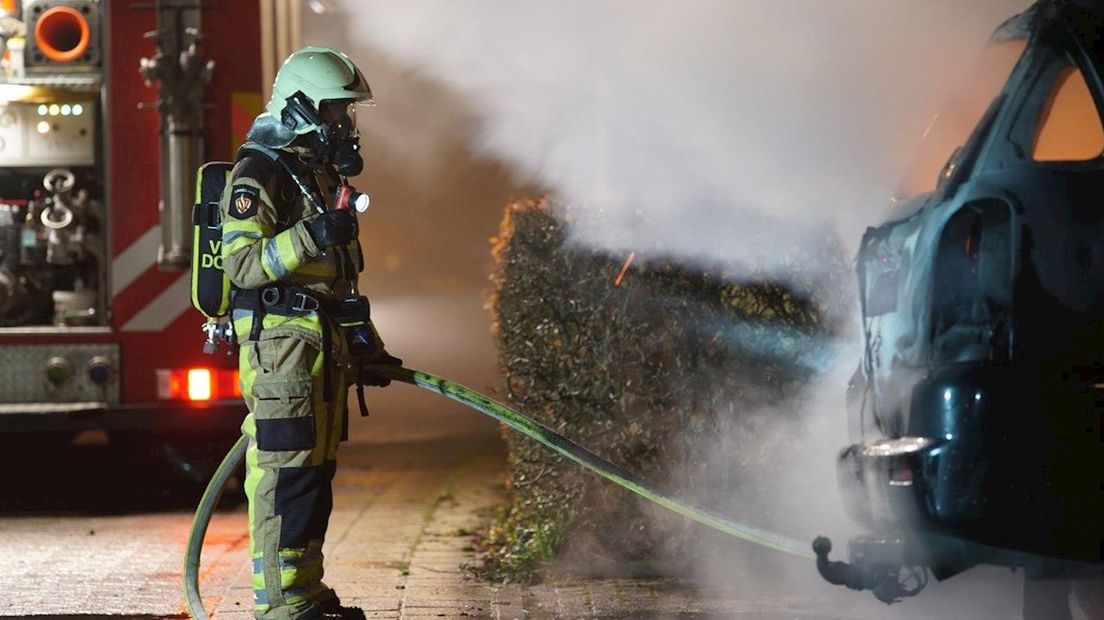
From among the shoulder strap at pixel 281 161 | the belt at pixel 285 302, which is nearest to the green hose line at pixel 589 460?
the belt at pixel 285 302

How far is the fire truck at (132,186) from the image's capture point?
7.88 metres

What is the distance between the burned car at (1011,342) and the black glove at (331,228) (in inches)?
68.8

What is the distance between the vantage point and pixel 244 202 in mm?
4906

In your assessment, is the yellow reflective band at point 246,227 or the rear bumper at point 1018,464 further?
the yellow reflective band at point 246,227

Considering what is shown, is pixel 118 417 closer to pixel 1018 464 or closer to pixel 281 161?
pixel 281 161

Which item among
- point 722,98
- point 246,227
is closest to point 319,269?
point 246,227

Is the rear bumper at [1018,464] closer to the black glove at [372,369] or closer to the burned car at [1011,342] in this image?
the burned car at [1011,342]

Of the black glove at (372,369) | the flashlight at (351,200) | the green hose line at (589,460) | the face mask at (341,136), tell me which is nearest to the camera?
the flashlight at (351,200)

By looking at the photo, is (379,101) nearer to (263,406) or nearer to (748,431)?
(748,431)

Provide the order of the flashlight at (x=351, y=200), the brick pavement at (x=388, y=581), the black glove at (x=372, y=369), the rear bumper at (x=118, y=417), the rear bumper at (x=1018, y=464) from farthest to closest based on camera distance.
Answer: the rear bumper at (x=118, y=417) → the brick pavement at (x=388, y=581) → the black glove at (x=372, y=369) → the flashlight at (x=351, y=200) → the rear bumper at (x=1018, y=464)

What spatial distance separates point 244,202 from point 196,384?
337cm

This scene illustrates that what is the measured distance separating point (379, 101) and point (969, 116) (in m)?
4.49

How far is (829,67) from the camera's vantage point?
6340 millimetres

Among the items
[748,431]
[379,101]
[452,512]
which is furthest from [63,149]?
[748,431]
